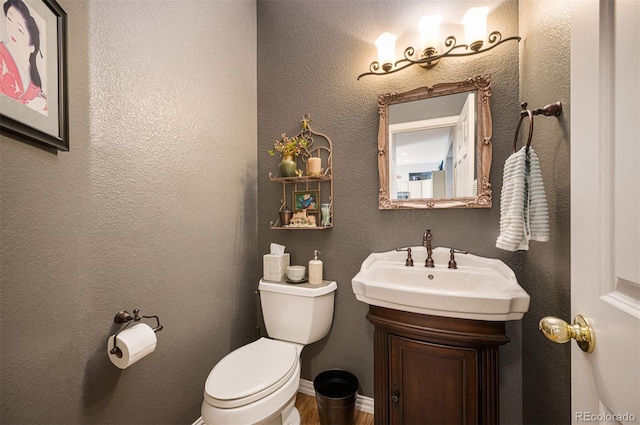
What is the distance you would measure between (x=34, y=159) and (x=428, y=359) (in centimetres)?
154

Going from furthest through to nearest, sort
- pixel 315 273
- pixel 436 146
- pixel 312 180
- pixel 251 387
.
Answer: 1. pixel 312 180
2. pixel 315 273
3. pixel 436 146
4. pixel 251 387

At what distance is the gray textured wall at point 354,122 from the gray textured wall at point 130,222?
0.89 ft

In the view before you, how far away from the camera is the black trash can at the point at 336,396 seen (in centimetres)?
139

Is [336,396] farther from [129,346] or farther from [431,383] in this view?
[129,346]

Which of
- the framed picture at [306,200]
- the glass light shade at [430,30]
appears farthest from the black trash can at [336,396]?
the glass light shade at [430,30]

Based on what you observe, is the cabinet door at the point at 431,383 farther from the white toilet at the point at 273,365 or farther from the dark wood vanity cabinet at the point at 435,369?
the white toilet at the point at 273,365

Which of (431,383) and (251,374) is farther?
(251,374)

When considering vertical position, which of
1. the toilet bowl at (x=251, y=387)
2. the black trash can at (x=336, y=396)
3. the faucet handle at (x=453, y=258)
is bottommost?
the black trash can at (x=336, y=396)

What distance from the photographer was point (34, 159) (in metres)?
0.80

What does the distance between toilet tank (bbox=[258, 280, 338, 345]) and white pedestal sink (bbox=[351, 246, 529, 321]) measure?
0.35 meters

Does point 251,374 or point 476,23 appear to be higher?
point 476,23

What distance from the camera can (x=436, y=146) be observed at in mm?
1496

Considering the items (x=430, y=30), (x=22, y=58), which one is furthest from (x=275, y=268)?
(x=430, y=30)

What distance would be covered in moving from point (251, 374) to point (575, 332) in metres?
1.17
